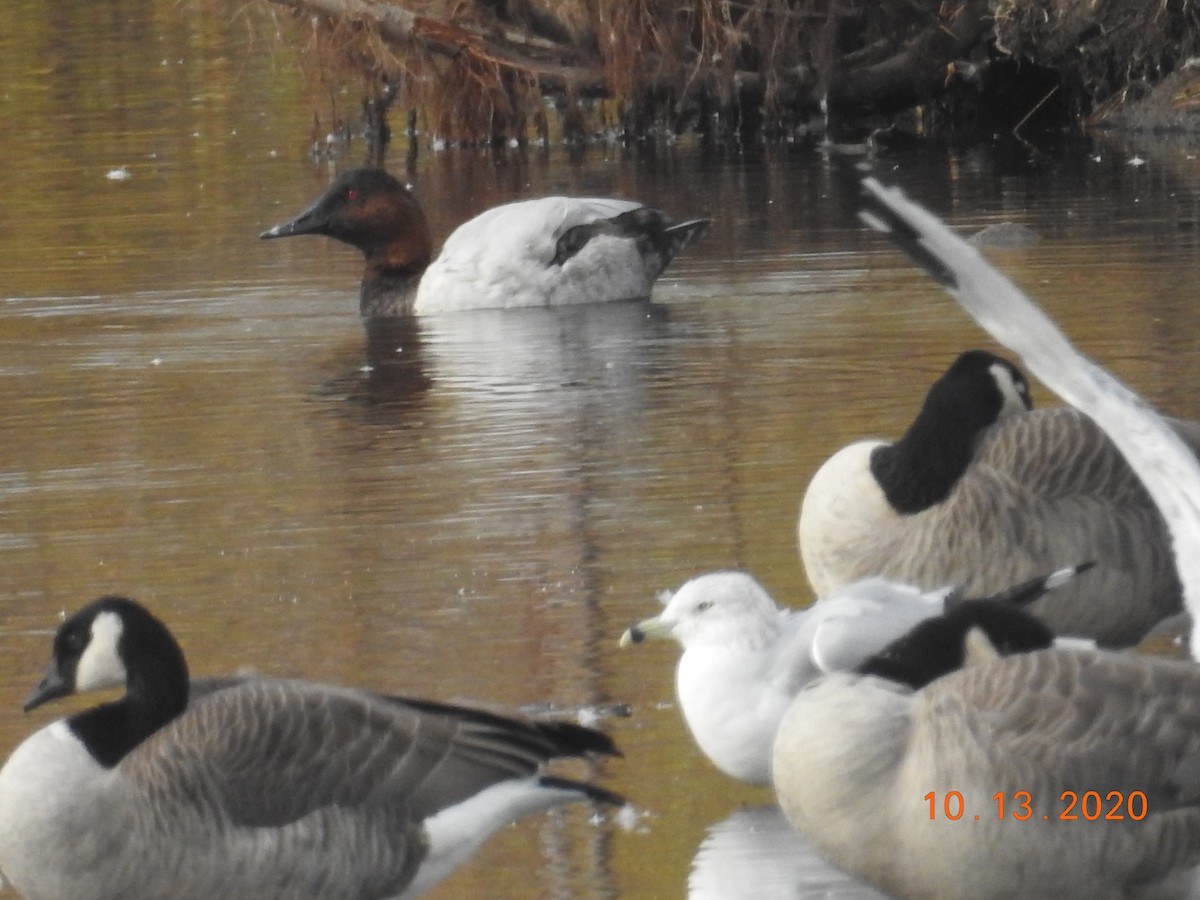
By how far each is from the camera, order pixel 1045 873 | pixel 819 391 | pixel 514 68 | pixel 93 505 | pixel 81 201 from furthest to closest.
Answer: pixel 514 68 → pixel 81 201 → pixel 819 391 → pixel 93 505 → pixel 1045 873

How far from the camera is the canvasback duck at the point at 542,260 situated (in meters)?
12.8

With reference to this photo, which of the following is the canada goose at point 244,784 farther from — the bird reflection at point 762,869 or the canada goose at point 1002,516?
the canada goose at point 1002,516

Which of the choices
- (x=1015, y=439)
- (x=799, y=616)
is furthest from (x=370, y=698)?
(x=1015, y=439)

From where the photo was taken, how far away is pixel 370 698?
4.95 meters

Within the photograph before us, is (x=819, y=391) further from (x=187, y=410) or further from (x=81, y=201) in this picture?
(x=81, y=201)

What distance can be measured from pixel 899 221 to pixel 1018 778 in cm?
115

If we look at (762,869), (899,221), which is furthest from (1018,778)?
(899,221)

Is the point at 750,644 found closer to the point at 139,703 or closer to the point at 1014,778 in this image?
the point at 1014,778

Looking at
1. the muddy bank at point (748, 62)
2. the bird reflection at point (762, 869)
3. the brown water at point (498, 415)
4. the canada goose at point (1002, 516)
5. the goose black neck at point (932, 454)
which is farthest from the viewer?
the muddy bank at point (748, 62)

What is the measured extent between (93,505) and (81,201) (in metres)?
9.13

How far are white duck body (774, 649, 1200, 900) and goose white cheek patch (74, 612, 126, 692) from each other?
55.5 inches
